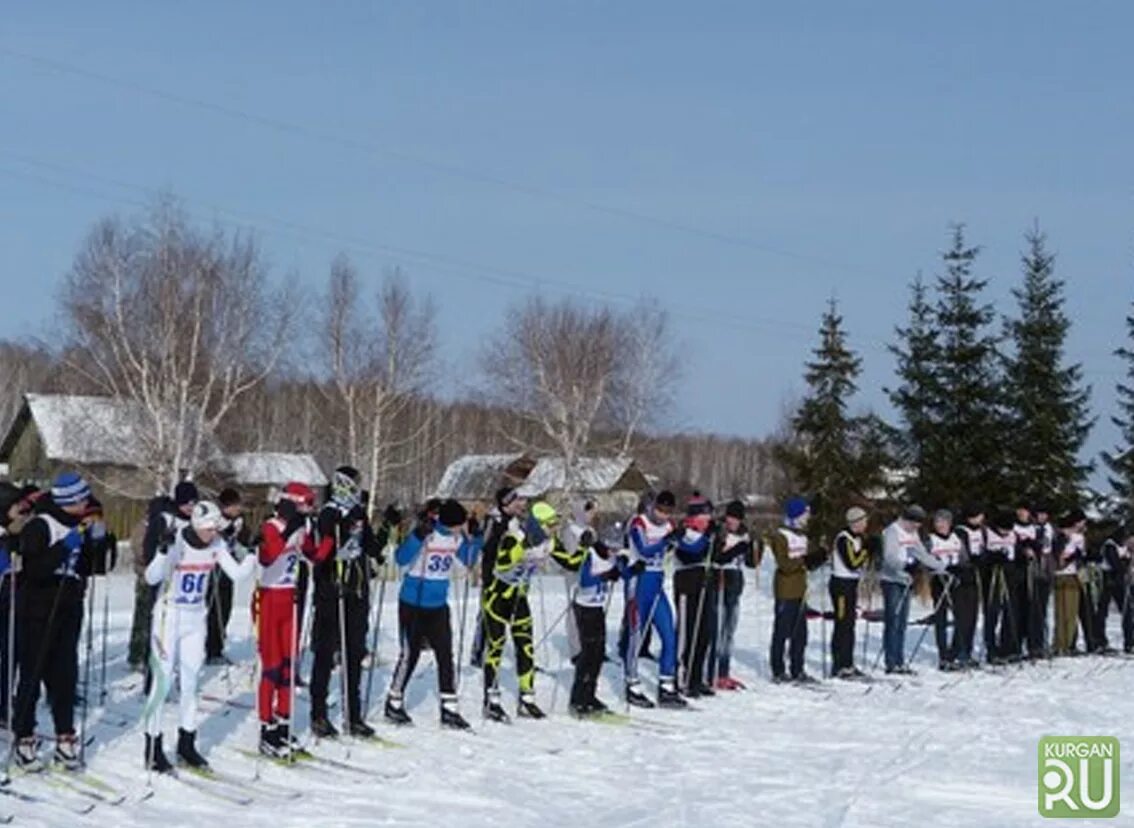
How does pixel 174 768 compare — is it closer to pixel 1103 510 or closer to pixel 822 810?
pixel 822 810

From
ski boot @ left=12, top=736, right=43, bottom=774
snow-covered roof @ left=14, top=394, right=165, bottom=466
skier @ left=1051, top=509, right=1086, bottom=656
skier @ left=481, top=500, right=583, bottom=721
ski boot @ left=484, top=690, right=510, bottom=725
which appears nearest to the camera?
ski boot @ left=12, top=736, right=43, bottom=774

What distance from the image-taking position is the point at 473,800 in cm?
950

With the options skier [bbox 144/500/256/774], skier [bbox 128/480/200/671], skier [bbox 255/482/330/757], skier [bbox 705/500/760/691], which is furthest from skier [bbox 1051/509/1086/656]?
skier [bbox 144/500/256/774]

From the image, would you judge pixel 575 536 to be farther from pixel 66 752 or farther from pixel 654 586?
pixel 66 752

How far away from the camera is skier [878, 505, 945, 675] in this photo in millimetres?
16938

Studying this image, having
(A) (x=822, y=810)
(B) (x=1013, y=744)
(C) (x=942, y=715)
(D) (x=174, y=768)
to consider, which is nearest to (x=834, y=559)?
(C) (x=942, y=715)

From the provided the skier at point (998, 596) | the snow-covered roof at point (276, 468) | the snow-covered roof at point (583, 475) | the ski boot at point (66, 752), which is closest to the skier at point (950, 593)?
the skier at point (998, 596)

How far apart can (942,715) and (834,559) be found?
8.34ft

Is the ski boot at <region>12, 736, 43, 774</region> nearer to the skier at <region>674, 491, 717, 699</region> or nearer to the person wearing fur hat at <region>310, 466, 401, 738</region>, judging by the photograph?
the person wearing fur hat at <region>310, 466, 401, 738</region>

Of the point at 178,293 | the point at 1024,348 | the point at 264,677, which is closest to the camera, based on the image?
the point at 264,677

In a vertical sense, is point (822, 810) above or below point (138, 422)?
below

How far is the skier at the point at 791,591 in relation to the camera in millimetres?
15742

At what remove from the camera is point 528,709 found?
12.8 metres

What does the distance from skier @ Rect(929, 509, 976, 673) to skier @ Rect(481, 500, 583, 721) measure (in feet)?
20.0
